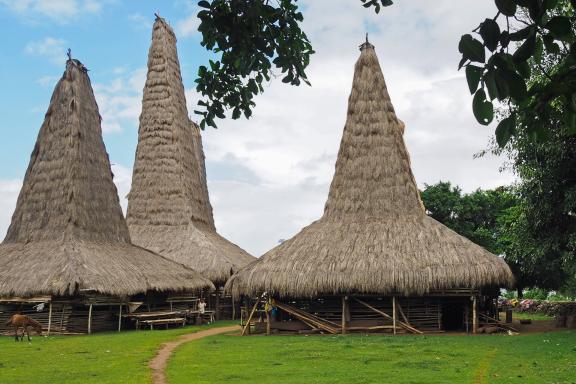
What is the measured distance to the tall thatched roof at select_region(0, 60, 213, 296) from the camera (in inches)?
1043

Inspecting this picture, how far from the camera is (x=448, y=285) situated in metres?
22.0

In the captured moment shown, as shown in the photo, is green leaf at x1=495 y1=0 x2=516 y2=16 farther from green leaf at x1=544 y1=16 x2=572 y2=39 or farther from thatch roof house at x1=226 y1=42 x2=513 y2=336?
thatch roof house at x1=226 y1=42 x2=513 y2=336

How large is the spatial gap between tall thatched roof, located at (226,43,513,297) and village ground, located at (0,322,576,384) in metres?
1.80

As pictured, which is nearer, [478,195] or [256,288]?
[256,288]

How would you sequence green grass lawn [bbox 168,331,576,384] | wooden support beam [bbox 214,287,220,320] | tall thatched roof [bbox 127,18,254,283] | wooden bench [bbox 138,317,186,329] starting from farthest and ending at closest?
1. tall thatched roof [bbox 127,18,254,283]
2. wooden support beam [bbox 214,287,220,320]
3. wooden bench [bbox 138,317,186,329]
4. green grass lawn [bbox 168,331,576,384]

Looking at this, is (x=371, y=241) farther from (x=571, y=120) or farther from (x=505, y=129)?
(x=505, y=129)

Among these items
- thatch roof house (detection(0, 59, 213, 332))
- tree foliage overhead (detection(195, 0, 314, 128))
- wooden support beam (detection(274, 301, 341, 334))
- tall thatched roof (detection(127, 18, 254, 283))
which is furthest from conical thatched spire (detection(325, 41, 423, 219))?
tree foliage overhead (detection(195, 0, 314, 128))

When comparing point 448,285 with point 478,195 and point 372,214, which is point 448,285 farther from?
point 478,195

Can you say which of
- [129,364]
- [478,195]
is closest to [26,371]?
[129,364]

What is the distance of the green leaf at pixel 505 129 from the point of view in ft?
8.68

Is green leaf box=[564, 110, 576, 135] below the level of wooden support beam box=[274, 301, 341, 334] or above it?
above

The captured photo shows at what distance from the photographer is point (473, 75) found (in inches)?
98.8

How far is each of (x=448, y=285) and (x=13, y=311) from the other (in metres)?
15.6

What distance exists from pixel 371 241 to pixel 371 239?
0.41ft
